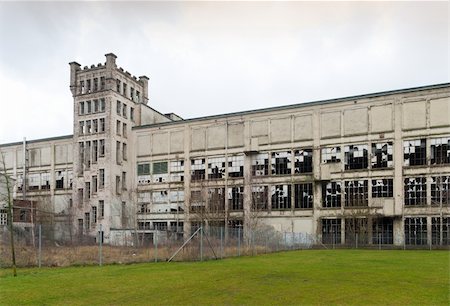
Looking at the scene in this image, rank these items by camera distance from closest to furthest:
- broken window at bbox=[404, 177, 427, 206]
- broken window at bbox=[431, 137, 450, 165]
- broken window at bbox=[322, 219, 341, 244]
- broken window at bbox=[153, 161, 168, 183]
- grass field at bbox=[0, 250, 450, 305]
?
1. grass field at bbox=[0, 250, 450, 305]
2. broken window at bbox=[431, 137, 450, 165]
3. broken window at bbox=[404, 177, 427, 206]
4. broken window at bbox=[322, 219, 341, 244]
5. broken window at bbox=[153, 161, 168, 183]

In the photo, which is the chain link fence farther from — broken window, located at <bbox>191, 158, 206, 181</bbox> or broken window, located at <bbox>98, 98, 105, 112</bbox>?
broken window, located at <bbox>98, 98, 105, 112</bbox>

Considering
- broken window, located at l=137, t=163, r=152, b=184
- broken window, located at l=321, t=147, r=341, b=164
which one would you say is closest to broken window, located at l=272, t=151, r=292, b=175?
broken window, located at l=321, t=147, r=341, b=164

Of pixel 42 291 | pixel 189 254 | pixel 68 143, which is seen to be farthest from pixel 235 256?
pixel 68 143

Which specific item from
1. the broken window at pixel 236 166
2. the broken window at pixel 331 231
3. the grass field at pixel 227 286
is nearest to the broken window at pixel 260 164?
the broken window at pixel 236 166

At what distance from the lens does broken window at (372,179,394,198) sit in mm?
55188

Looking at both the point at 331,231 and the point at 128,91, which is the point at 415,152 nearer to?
the point at 331,231

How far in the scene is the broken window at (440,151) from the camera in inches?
2073

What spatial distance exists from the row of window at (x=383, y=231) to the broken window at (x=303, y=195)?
292 centimetres

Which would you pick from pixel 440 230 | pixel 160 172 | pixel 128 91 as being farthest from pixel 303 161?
pixel 128 91

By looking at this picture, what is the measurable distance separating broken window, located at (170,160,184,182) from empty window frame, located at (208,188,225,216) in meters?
5.66

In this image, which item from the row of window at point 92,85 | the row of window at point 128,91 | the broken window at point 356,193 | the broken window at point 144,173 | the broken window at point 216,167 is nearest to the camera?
the broken window at point 356,193

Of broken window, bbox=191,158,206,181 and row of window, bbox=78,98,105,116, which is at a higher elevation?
row of window, bbox=78,98,105,116

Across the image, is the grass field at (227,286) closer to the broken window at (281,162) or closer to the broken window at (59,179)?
the broken window at (281,162)

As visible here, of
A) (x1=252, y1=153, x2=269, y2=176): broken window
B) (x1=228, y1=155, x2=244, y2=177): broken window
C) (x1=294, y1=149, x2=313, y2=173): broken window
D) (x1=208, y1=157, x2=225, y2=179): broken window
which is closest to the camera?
(x1=294, y1=149, x2=313, y2=173): broken window
